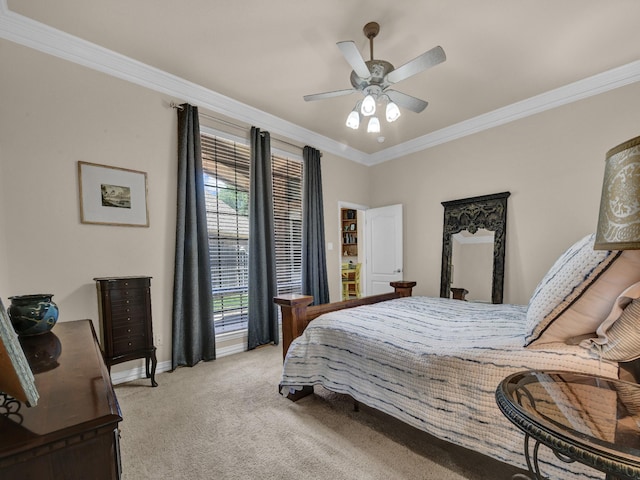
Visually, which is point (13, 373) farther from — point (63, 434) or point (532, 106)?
point (532, 106)

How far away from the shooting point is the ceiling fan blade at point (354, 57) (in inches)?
72.3

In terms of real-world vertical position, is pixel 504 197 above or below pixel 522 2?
below

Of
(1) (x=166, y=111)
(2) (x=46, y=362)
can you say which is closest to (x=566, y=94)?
(1) (x=166, y=111)

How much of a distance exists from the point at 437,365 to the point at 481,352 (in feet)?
0.72

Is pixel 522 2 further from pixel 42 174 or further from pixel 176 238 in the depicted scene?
pixel 42 174

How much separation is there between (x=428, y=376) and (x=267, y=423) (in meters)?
1.17

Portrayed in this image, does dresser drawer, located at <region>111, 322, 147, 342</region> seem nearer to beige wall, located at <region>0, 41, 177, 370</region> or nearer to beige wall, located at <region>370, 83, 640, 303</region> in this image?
beige wall, located at <region>0, 41, 177, 370</region>

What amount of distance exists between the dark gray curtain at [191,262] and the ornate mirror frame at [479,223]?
312 cm

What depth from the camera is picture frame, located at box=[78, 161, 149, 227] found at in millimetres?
2486

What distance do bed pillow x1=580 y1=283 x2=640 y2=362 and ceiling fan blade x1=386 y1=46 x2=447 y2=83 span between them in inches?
63.9

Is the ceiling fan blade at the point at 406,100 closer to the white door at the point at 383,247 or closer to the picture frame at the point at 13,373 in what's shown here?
the white door at the point at 383,247

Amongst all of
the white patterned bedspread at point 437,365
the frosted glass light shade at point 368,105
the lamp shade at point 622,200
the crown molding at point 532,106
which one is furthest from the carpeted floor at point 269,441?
the crown molding at point 532,106

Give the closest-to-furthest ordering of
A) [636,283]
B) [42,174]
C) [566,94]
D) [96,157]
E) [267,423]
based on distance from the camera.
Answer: [636,283], [267,423], [42,174], [96,157], [566,94]

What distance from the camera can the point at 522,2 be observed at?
6.68 feet
